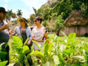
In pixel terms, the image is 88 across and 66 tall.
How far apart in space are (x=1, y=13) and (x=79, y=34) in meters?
18.2

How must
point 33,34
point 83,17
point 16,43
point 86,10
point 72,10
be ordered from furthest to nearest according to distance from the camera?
point 72,10
point 83,17
point 86,10
point 33,34
point 16,43

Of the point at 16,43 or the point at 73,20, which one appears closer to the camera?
the point at 16,43

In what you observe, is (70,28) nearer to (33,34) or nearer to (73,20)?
(73,20)

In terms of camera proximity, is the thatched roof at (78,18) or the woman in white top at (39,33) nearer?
the woman in white top at (39,33)

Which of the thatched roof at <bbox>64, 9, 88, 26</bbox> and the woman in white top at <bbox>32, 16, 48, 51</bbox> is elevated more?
the thatched roof at <bbox>64, 9, 88, 26</bbox>

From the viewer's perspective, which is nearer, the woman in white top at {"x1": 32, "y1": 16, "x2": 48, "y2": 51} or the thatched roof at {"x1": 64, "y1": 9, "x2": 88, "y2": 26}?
the woman in white top at {"x1": 32, "y1": 16, "x2": 48, "y2": 51}

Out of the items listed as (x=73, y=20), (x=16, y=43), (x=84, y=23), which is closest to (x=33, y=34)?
(x=16, y=43)

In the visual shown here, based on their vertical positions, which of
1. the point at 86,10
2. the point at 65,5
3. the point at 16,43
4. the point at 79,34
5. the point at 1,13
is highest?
the point at 65,5

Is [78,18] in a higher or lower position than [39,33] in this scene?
higher

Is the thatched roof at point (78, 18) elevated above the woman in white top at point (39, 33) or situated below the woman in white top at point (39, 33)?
above

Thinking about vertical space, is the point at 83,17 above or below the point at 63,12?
below

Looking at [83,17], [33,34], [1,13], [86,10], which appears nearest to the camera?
[1,13]

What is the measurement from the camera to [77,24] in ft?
57.5

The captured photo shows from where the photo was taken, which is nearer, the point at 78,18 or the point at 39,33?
the point at 39,33
